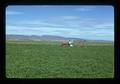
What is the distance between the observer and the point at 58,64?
64.6 ft

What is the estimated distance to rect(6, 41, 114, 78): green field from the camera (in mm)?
3273

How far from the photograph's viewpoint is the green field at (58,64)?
327cm

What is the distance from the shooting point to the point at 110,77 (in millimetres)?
3055
